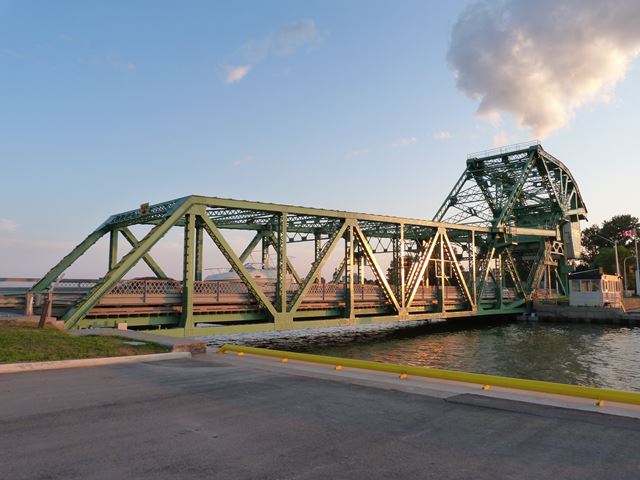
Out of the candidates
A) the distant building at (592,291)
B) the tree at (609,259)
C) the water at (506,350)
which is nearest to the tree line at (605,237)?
the tree at (609,259)

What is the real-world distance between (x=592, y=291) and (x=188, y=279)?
167 feet

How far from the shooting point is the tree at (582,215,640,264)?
11994cm

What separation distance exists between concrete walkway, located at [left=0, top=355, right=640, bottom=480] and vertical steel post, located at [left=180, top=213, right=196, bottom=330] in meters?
15.4

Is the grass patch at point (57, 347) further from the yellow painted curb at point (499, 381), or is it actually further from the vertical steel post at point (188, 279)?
the vertical steel post at point (188, 279)

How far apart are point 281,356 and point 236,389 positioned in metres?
4.14

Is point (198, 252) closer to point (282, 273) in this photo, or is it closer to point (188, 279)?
point (282, 273)

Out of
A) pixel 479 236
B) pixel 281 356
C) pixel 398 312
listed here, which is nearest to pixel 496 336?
pixel 398 312

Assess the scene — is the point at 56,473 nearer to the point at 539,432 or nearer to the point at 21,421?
the point at 21,421

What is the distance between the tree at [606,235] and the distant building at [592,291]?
6806 centimetres

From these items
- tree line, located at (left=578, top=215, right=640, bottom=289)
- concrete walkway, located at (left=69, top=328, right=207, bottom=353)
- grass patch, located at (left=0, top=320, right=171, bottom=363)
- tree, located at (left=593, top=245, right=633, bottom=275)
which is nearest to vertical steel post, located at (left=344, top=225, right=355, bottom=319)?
concrete walkway, located at (left=69, top=328, right=207, bottom=353)

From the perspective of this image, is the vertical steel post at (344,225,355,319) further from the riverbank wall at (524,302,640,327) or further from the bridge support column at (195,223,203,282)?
the riverbank wall at (524,302,640,327)

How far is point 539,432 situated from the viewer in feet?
21.8

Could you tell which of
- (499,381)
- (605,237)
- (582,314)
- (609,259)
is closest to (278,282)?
(499,381)

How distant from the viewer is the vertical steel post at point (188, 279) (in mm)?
25344
